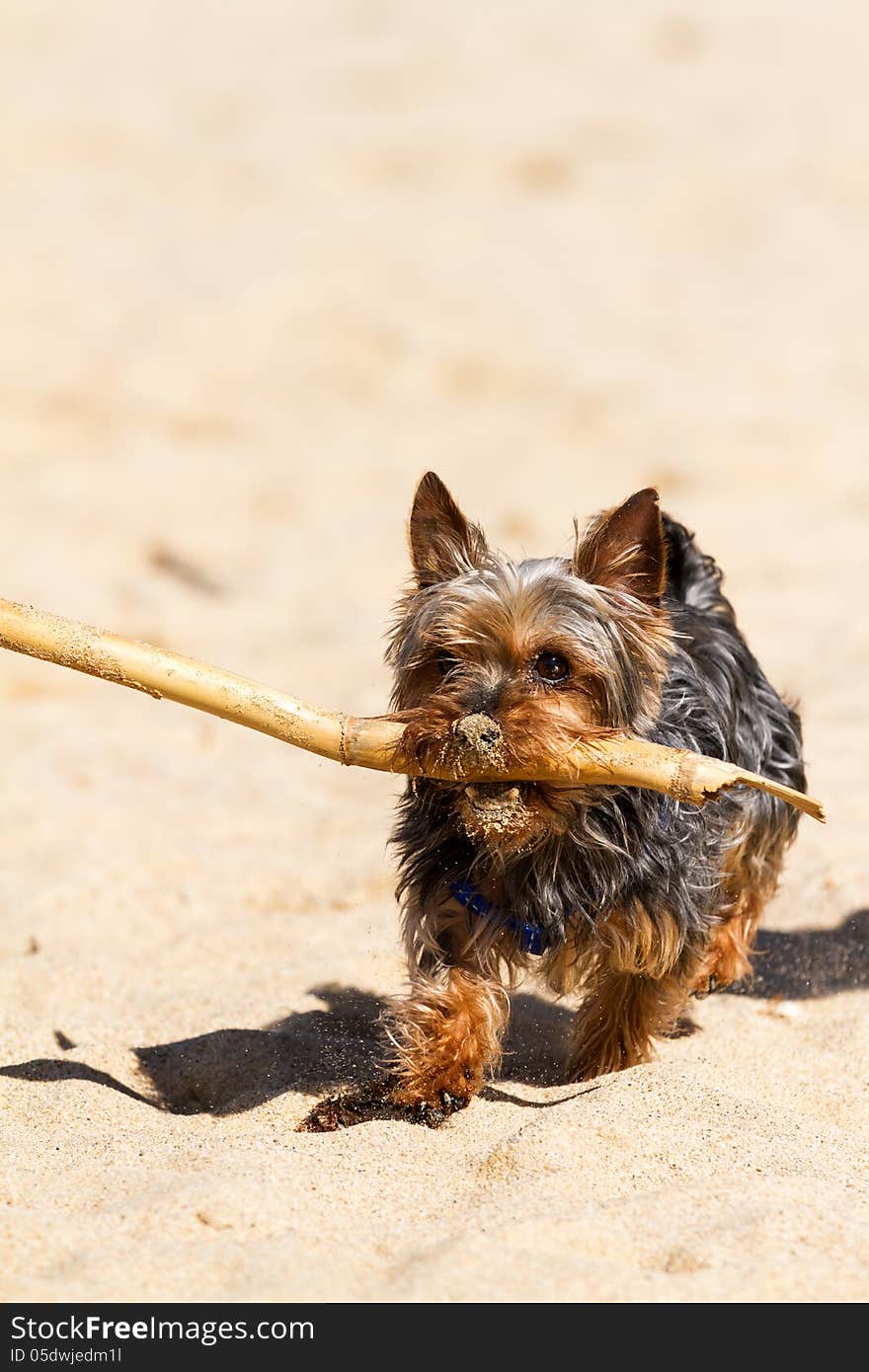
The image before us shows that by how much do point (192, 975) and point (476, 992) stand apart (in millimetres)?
1673

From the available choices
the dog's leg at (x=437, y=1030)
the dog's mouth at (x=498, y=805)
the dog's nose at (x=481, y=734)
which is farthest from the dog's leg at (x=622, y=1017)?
the dog's nose at (x=481, y=734)

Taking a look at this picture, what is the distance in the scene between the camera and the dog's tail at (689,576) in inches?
224

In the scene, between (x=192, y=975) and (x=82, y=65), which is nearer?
(x=192, y=975)

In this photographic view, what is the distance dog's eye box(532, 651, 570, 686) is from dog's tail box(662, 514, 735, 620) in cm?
149

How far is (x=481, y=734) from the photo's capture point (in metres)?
Result: 3.92

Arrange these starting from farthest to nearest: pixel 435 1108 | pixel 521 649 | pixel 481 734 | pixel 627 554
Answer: pixel 627 554 → pixel 435 1108 → pixel 521 649 → pixel 481 734

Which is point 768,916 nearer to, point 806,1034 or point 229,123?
point 806,1034

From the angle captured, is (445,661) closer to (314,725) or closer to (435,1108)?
(314,725)

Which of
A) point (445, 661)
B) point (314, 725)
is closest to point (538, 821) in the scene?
point (445, 661)

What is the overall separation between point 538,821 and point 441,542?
93cm

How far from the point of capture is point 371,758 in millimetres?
4164

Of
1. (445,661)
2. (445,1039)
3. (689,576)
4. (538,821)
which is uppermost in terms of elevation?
(689,576)

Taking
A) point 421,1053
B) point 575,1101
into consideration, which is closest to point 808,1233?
point 575,1101

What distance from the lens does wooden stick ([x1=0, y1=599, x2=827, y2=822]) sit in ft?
13.1
